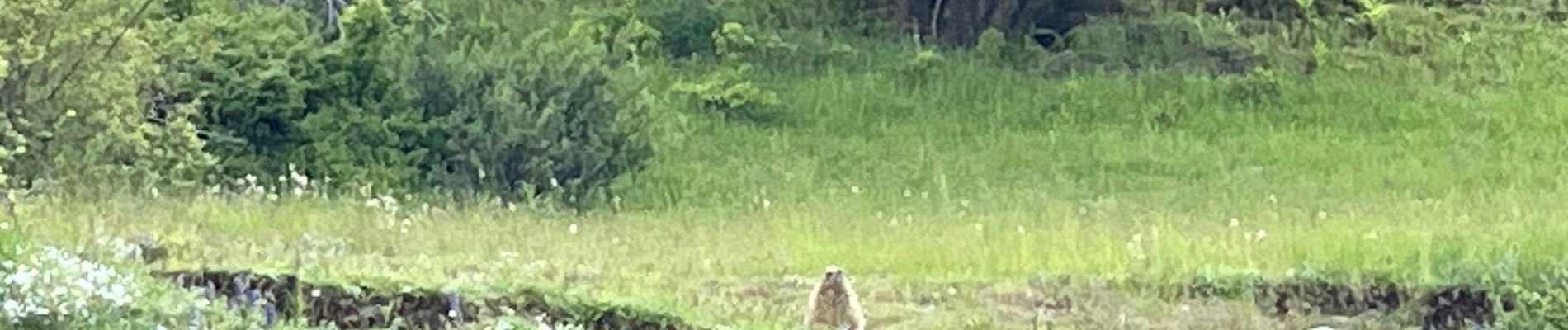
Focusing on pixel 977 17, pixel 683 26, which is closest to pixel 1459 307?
pixel 683 26

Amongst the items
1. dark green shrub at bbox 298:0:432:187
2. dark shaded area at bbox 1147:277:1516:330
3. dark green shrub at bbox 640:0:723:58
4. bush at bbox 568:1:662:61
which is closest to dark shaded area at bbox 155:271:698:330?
dark shaded area at bbox 1147:277:1516:330

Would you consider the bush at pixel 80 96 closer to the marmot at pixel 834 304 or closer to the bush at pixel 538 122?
the bush at pixel 538 122

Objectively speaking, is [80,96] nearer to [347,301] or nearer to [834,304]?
[347,301]

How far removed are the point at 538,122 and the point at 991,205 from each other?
2843 mm

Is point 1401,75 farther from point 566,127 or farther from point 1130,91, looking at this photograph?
point 566,127

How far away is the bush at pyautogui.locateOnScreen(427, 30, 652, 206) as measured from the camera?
50.4 ft

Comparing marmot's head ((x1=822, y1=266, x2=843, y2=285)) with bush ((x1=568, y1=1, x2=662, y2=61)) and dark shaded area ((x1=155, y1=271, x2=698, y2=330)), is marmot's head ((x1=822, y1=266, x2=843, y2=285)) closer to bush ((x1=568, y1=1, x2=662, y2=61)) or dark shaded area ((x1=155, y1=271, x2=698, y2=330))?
dark shaded area ((x1=155, y1=271, x2=698, y2=330))

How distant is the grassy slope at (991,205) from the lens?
9734 millimetres

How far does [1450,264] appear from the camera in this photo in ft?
33.9

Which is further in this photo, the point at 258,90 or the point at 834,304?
the point at 258,90

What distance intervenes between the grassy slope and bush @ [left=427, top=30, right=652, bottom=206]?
0.57 m

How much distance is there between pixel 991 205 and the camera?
50.3 ft

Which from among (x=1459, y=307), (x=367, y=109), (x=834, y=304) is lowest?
(x=1459, y=307)

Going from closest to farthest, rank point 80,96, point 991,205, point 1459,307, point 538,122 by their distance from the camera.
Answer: point 1459,307 → point 80,96 → point 991,205 → point 538,122
